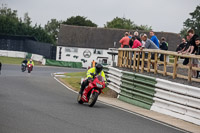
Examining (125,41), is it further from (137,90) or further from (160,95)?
(160,95)

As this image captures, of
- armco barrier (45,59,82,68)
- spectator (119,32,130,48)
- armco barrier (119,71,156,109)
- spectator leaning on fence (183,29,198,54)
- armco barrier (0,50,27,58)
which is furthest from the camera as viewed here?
armco barrier (0,50,27,58)

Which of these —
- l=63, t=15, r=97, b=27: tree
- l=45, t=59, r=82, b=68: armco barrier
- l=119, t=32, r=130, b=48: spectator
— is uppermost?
l=63, t=15, r=97, b=27: tree

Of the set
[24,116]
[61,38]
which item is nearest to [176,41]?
[61,38]

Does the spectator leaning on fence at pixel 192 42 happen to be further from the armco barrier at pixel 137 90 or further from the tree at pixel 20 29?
the tree at pixel 20 29

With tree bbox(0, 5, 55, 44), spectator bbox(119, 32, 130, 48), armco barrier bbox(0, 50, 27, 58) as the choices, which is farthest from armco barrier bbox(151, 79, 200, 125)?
tree bbox(0, 5, 55, 44)

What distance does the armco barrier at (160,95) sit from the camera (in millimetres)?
13592

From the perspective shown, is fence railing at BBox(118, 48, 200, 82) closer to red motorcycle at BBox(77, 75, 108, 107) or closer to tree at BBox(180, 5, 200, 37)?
red motorcycle at BBox(77, 75, 108, 107)

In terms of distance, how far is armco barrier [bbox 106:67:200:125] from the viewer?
44.6ft

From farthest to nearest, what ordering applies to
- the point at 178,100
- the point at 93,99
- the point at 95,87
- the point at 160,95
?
the point at 160,95
the point at 95,87
the point at 93,99
the point at 178,100

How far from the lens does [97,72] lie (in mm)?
15453

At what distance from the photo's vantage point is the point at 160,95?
1574 cm

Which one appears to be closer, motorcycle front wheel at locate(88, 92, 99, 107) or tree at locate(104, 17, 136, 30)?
motorcycle front wheel at locate(88, 92, 99, 107)

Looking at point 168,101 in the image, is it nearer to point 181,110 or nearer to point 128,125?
point 181,110

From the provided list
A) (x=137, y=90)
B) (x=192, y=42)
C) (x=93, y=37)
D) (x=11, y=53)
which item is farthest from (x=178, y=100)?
(x=93, y=37)
